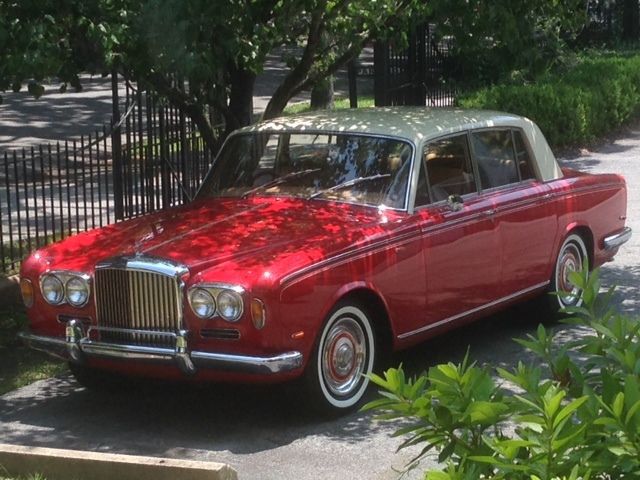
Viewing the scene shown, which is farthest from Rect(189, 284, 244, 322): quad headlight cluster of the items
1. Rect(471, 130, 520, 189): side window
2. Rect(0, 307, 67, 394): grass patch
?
Rect(471, 130, 520, 189): side window

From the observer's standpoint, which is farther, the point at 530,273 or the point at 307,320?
the point at 530,273

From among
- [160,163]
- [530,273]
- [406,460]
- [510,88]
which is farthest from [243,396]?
[510,88]

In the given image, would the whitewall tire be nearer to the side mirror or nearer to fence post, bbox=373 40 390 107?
the side mirror

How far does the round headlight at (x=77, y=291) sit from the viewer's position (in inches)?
279

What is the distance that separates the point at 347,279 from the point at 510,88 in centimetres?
1282

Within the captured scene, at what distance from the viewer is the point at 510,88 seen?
19.3 metres

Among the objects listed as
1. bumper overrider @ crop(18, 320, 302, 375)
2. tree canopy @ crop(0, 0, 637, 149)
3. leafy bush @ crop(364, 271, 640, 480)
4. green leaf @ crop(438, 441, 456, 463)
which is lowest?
bumper overrider @ crop(18, 320, 302, 375)

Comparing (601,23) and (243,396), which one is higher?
(601,23)

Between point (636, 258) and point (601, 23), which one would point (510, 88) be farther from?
point (601, 23)

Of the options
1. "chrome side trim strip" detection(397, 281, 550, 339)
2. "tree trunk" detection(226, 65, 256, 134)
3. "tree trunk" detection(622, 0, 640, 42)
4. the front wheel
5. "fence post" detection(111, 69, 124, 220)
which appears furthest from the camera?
"tree trunk" detection(622, 0, 640, 42)

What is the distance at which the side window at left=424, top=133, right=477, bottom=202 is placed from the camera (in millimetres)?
8164

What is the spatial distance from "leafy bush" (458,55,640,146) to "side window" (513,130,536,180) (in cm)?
916

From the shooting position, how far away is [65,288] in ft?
23.5

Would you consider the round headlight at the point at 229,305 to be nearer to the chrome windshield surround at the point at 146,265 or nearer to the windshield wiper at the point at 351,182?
the chrome windshield surround at the point at 146,265
